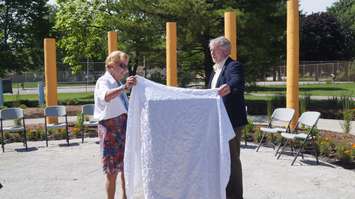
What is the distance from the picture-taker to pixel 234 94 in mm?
5691

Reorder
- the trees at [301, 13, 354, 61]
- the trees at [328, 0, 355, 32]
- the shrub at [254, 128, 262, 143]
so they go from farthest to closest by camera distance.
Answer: the trees at [328, 0, 355, 32]
the trees at [301, 13, 354, 61]
the shrub at [254, 128, 262, 143]

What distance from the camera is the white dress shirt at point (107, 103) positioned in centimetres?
553

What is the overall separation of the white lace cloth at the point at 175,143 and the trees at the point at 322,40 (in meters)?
60.2

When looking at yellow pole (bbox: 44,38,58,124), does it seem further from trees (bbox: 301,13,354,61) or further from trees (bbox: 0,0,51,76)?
trees (bbox: 301,13,354,61)

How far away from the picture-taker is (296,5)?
12625 mm

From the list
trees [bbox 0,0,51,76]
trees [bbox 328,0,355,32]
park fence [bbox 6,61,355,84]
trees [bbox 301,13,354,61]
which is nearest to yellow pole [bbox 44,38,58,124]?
trees [bbox 0,0,51,76]

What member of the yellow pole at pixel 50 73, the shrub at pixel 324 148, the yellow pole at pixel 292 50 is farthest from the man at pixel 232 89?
the yellow pole at pixel 50 73

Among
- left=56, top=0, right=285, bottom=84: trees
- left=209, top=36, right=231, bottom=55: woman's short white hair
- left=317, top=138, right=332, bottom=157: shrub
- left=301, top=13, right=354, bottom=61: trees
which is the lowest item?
left=317, top=138, right=332, bottom=157: shrub

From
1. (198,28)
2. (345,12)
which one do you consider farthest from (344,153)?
(345,12)

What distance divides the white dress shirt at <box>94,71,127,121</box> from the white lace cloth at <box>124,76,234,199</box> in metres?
0.15

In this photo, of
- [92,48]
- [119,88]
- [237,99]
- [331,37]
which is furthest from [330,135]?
[331,37]

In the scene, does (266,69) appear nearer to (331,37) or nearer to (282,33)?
(282,33)

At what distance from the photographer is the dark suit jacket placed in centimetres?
559

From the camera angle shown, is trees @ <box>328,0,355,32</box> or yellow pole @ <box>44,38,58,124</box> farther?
trees @ <box>328,0,355,32</box>
